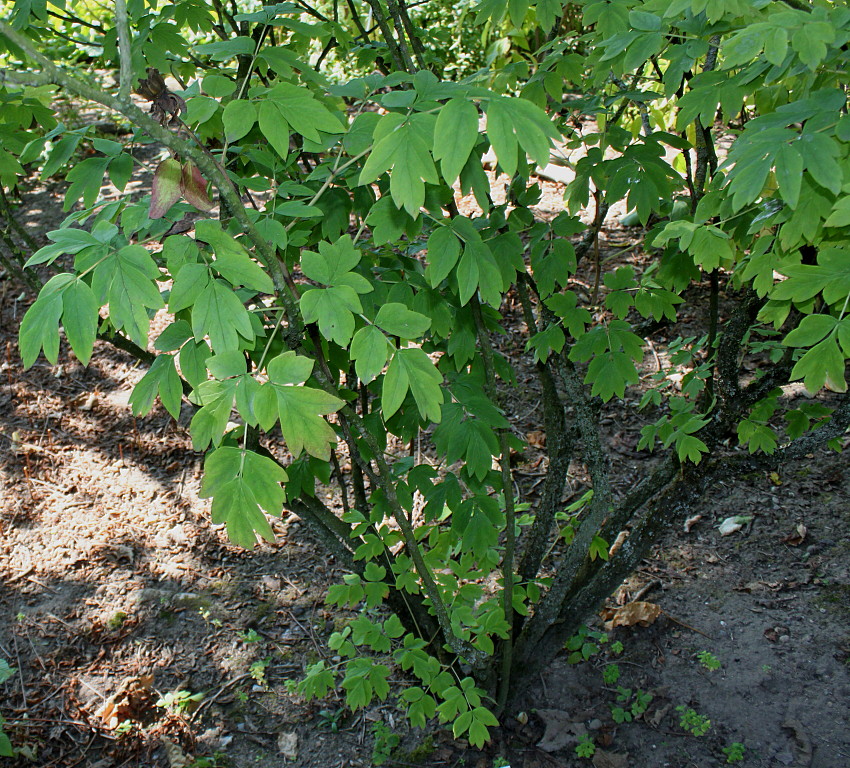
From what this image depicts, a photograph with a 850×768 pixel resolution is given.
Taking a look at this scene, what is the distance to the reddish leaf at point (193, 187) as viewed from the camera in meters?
1.28

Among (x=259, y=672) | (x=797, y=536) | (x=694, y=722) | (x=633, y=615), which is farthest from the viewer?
(x=797, y=536)

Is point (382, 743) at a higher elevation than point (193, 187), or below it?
below

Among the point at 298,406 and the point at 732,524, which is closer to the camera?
the point at 298,406

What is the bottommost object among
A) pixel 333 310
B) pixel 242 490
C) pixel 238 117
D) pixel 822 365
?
pixel 822 365

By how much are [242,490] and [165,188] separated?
0.56 m

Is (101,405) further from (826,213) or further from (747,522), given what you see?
(826,213)

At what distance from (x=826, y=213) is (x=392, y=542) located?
1.44 metres

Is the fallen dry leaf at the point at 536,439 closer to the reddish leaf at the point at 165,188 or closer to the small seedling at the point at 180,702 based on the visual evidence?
the small seedling at the point at 180,702

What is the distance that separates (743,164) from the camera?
1359 mm

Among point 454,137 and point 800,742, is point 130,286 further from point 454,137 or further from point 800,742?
point 800,742

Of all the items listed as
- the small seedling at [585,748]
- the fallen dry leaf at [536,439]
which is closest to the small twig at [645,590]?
the small seedling at [585,748]

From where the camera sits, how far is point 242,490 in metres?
1.27

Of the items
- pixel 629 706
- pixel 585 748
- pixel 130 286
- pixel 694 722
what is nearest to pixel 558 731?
pixel 585 748

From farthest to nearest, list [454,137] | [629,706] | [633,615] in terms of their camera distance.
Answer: [633,615] → [629,706] → [454,137]
